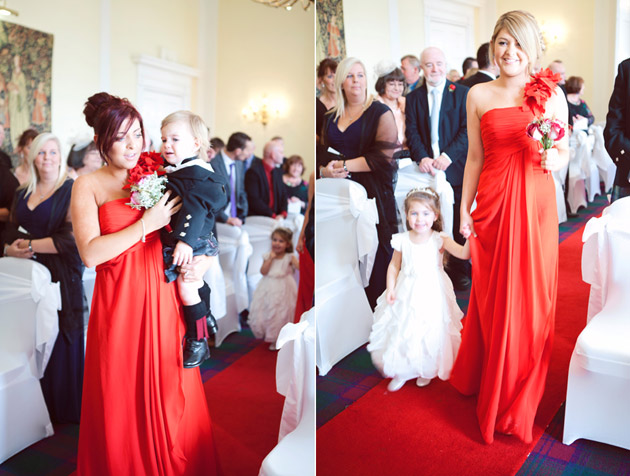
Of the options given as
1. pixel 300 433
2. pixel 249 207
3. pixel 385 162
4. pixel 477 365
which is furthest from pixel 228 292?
pixel 477 365

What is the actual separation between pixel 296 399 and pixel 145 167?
1.28m

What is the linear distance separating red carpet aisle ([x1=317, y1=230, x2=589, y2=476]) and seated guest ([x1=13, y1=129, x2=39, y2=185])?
79.7 inches

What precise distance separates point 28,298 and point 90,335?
33.2 inches

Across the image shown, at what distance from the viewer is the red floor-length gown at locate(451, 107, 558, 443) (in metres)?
2.02

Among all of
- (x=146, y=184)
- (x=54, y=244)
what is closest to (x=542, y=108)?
(x=146, y=184)

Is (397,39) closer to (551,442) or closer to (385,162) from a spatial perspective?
(385,162)

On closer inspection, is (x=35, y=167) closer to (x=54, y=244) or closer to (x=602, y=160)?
(x=54, y=244)

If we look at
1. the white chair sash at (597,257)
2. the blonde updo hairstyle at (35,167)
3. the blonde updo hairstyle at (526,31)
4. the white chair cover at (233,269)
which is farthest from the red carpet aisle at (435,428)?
the blonde updo hairstyle at (35,167)

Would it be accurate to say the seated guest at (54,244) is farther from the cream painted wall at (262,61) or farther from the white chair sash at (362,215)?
the white chair sash at (362,215)

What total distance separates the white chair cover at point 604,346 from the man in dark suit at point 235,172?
5.77 ft

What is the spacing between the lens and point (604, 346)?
1869 mm

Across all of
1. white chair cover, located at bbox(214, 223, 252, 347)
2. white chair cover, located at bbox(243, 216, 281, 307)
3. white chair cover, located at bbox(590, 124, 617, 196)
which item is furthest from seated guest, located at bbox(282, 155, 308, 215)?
white chair cover, located at bbox(590, 124, 617, 196)

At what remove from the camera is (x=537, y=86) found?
1.95 m

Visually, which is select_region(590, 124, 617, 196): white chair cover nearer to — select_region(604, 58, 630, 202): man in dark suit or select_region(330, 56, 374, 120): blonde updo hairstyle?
select_region(604, 58, 630, 202): man in dark suit
